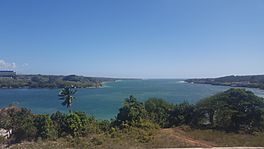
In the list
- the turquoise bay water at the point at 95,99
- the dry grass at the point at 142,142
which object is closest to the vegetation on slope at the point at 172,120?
the dry grass at the point at 142,142

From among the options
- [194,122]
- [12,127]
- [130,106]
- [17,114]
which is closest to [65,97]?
[17,114]

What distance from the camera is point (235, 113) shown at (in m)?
26.8

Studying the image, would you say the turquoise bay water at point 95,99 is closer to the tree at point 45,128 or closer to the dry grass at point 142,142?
the tree at point 45,128

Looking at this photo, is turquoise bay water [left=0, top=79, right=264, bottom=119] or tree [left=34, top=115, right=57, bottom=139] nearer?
tree [left=34, top=115, right=57, bottom=139]

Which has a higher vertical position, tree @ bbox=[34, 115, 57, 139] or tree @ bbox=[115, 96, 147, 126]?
tree @ bbox=[115, 96, 147, 126]

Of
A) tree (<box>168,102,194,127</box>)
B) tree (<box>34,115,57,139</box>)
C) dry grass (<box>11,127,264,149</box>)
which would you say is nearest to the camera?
dry grass (<box>11,127,264,149</box>)

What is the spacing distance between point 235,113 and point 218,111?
1.58 meters

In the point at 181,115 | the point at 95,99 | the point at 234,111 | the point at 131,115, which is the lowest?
the point at 95,99

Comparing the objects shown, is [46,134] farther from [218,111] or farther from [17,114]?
[218,111]

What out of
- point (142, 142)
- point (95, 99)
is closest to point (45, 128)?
point (142, 142)

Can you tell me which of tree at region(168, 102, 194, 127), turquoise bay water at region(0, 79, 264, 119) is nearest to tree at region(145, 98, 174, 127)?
tree at region(168, 102, 194, 127)

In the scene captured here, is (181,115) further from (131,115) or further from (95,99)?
(95,99)

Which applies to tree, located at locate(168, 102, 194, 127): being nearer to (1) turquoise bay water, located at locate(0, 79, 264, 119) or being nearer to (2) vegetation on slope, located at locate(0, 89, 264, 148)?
(2) vegetation on slope, located at locate(0, 89, 264, 148)

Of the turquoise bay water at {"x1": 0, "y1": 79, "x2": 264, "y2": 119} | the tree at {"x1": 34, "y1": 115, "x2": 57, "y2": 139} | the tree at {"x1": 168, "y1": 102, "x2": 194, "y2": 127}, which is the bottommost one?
the turquoise bay water at {"x1": 0, "y1": 79, "x2": 264, "y2": 119}
